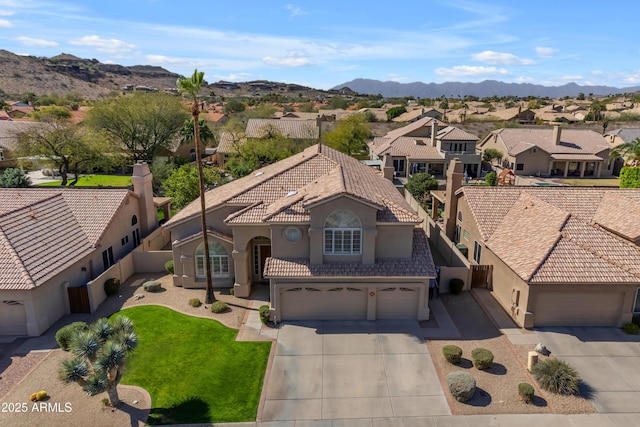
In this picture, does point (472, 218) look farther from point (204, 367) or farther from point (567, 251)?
point (204, 367)

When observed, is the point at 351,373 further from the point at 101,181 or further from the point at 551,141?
the point at 551,141

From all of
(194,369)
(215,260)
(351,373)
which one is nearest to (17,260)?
(215,260)

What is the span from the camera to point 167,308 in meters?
24.3

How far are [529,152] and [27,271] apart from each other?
205 feet

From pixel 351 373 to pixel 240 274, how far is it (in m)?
9.49

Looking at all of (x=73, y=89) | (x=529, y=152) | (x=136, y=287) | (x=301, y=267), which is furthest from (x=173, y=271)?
(x=73, y=89)

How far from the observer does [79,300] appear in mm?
23609

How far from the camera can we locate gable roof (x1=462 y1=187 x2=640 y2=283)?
848 inches

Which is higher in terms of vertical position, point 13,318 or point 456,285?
point 13,318

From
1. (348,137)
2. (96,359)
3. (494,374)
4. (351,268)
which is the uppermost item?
(348,137)

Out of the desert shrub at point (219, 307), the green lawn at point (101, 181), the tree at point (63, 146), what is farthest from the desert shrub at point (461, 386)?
the tree at point (63, 146)

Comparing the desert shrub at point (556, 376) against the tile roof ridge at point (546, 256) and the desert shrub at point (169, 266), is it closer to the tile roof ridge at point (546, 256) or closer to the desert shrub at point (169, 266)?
the tile roof ridge at point (546, 256)

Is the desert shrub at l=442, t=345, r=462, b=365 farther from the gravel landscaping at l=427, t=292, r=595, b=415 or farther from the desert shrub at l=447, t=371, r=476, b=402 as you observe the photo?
the desert shrub at l=447, t=371, r=476, b=402

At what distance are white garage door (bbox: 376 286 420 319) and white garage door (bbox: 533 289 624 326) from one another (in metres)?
6.10
